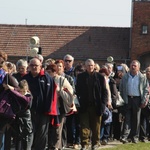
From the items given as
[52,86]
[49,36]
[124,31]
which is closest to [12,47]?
[49,36]

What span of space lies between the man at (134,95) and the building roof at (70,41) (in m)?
32.3

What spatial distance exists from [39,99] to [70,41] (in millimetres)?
38457

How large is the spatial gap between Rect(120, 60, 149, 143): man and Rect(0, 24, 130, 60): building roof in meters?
32.3

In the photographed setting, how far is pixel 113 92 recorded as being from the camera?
45.8ft

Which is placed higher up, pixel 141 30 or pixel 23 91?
pixel 141 30

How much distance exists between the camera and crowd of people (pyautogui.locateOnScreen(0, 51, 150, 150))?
9.91 metres

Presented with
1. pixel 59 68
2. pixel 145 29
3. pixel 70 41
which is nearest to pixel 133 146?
pixel 59 68

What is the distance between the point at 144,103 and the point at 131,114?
533mm

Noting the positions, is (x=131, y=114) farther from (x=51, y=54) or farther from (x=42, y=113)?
(x=51, y=54)

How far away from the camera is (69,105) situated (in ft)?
37.4

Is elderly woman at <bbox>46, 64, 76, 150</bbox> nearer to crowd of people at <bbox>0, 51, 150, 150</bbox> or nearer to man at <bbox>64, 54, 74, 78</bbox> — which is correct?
crowd of people at <bbox>0, 51, 150, 150</bbox>

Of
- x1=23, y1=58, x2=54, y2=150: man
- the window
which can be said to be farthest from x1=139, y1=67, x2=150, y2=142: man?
the window

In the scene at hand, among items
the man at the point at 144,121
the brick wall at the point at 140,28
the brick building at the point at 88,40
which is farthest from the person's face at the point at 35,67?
the brick wall at the point at 140,28

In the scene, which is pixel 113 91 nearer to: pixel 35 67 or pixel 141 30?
pixel 35 67
